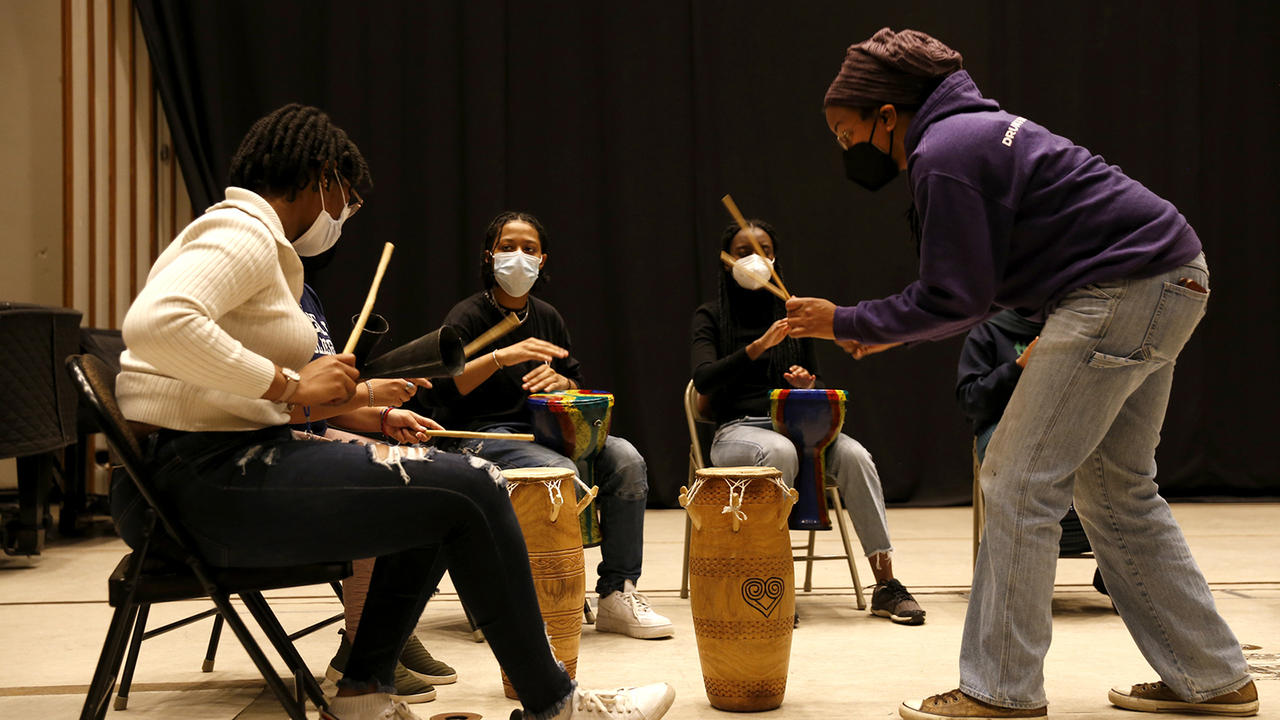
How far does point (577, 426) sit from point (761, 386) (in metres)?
0.85

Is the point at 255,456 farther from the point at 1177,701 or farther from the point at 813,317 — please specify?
the point at 1177,701

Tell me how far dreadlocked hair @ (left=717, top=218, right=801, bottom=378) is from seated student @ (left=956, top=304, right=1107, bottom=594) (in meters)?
0.62

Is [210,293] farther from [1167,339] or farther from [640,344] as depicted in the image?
[640,344]

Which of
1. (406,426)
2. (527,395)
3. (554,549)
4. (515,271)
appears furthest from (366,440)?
(515,271)

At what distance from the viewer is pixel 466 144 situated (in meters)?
5.94

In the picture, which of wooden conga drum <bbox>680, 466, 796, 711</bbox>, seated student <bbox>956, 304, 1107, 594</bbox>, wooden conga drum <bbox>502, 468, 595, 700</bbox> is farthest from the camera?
seated student <bbox>956, 304, 1107, 594</bbox>

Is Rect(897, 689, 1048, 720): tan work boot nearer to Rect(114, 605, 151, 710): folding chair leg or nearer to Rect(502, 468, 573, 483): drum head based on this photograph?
Rect(502, 468, 573, 483): drum head

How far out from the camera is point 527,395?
138 inches

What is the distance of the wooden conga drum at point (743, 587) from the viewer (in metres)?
2.39

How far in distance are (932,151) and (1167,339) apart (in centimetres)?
61

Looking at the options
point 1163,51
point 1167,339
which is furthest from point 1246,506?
point 1167,339

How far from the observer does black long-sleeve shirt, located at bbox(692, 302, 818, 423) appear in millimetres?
3727

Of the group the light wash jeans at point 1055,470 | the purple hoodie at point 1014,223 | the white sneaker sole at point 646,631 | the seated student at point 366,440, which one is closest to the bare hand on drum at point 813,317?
the purple hoodie at point 1014,223

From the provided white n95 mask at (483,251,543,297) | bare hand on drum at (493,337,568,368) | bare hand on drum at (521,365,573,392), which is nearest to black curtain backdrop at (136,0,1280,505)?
white n95 mask at (483,251,543,297)
